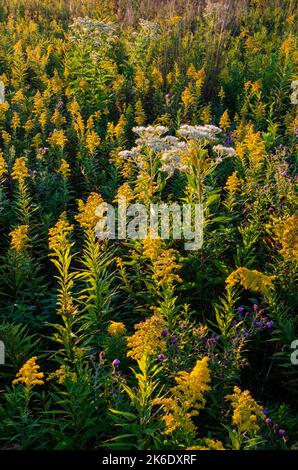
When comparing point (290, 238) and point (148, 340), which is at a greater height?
point (290, 238)

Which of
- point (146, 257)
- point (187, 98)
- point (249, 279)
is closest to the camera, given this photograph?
point (249, 279)

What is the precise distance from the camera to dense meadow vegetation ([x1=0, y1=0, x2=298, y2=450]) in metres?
2.69

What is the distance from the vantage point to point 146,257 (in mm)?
3865

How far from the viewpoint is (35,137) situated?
5641mm

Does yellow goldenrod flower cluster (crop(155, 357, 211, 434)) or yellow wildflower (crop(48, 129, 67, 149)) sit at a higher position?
yellow wildflower (crop(48, 129, 67, 149))

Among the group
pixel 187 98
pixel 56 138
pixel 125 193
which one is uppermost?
pixel 187 98

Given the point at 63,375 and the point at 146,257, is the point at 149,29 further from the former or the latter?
the point at 63,375

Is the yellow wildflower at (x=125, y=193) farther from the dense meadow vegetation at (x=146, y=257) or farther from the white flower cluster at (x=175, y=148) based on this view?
the white flower cluster at (x=175, y=148)

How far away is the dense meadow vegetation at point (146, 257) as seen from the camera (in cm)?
269

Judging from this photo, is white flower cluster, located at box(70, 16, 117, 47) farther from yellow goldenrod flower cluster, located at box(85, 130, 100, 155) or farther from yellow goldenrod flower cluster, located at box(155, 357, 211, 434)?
yellow goldenrod flower cluster, located at box(155, 357, 211, 434)

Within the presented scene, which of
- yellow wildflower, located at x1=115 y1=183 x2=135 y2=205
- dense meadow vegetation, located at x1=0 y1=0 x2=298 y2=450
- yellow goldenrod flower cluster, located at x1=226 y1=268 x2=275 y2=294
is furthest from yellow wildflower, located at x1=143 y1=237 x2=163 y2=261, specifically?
yellow wildflower, located at x1=115 y1=183 x2=135 y2=205

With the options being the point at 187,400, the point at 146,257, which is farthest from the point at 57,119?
the point at 187,400

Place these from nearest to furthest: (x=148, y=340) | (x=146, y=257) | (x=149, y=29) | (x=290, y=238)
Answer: (x=148, y=340) < (x=290, y=238) < (x=146, y=257) < (x=149, y=29)

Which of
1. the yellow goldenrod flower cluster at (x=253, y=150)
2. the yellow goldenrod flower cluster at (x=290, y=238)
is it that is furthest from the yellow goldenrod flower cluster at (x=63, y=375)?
the yellow goldenrod flower cluster at (x=253, y=150)
